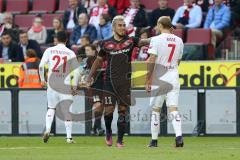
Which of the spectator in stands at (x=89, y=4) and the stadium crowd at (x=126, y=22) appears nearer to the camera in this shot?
the stadium crowd at (x=126, y=22)

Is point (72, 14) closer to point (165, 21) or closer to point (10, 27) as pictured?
point (10, 27)

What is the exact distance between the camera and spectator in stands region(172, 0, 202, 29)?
23250 millimetres

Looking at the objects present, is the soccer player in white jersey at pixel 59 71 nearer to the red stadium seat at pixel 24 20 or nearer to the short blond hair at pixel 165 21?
the short blond hair at pixel 165 21

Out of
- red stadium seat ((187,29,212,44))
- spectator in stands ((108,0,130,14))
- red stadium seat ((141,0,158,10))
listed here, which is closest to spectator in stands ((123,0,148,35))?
spectator in stands ((108,0,130,14))

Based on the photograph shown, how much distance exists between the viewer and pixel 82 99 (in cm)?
2064

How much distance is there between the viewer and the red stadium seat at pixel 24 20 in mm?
26609

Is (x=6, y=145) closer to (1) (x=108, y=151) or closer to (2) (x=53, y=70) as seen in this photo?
(2) (x=53, y=70)

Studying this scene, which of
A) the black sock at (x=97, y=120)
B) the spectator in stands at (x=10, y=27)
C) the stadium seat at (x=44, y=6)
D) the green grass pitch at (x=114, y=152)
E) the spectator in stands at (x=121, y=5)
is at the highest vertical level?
the stadium seat at (x=44, y=6)

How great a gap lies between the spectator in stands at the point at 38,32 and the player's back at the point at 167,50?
1001cm

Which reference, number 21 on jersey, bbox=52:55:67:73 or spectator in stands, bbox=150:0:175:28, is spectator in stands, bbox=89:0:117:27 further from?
number 21 on jersey, bbox=52:55:67:73

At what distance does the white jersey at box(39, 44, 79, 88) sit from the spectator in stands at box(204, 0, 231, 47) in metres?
6.13

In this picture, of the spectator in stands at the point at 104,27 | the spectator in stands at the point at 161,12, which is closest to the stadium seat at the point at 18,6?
the spectator in stands at the point at 104,27

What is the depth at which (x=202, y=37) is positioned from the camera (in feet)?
74.8

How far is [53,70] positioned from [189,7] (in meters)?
6.77
